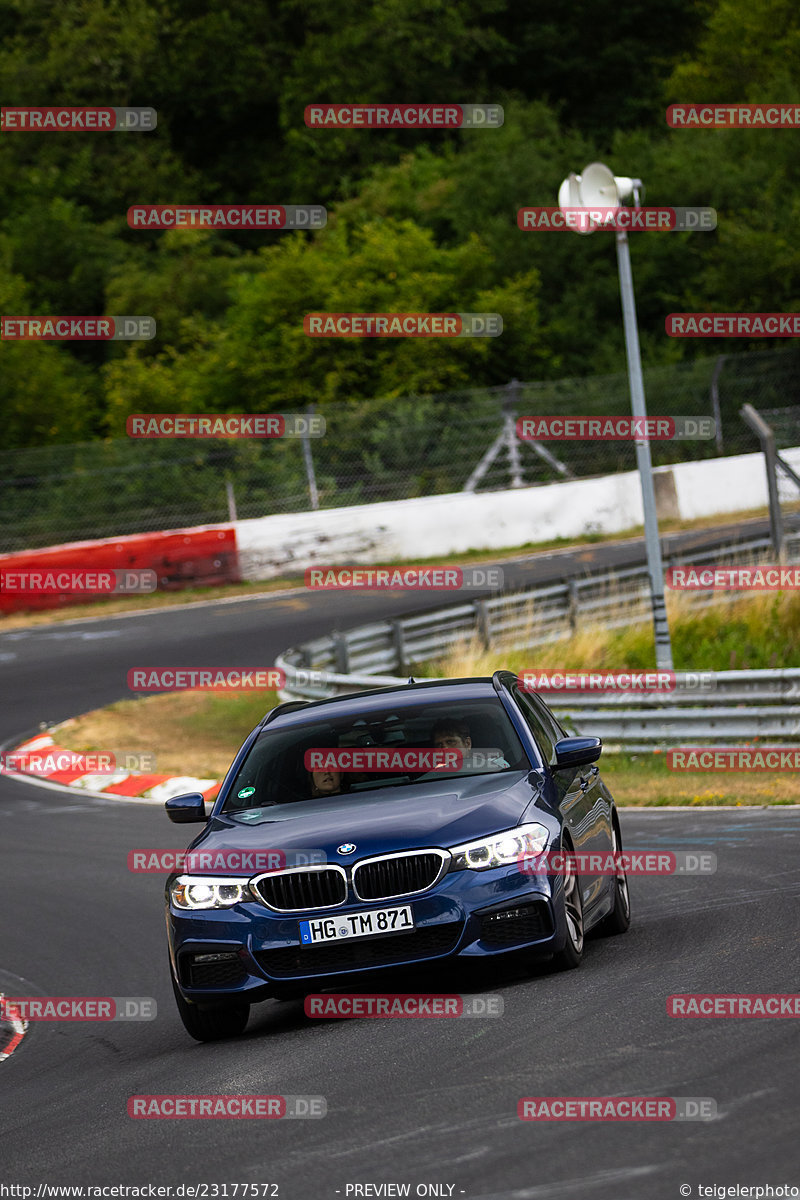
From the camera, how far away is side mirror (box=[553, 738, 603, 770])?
816 cm

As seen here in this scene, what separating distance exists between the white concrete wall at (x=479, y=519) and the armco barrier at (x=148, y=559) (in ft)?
1.28

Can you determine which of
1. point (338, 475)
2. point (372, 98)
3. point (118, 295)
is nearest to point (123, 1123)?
point (338, 475)

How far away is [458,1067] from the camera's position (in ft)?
20.0

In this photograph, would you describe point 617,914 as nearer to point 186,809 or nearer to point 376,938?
point 376,938

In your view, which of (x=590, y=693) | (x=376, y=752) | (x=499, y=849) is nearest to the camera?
(x=499, y=849)

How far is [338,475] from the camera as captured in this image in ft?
100

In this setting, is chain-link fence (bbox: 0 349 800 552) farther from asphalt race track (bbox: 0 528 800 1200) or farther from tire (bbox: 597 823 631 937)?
tire (bbox: 597 823 631 937)

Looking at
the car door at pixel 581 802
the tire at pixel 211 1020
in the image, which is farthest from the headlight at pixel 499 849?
the tire at pixel 211 1020

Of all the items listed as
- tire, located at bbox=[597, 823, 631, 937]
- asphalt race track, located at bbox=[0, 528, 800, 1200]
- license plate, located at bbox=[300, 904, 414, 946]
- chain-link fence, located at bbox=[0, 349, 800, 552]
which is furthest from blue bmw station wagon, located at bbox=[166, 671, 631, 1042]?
chain-link fence, located at bbox=[0, 349, 800, 552]

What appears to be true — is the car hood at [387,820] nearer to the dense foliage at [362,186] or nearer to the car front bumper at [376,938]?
the car front bumper at [376,938]

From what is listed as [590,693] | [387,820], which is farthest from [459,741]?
[590,693]

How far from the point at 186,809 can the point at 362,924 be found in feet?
4.79

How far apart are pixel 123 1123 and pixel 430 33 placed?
50.9 metres

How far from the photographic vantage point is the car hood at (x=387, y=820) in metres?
7.25
